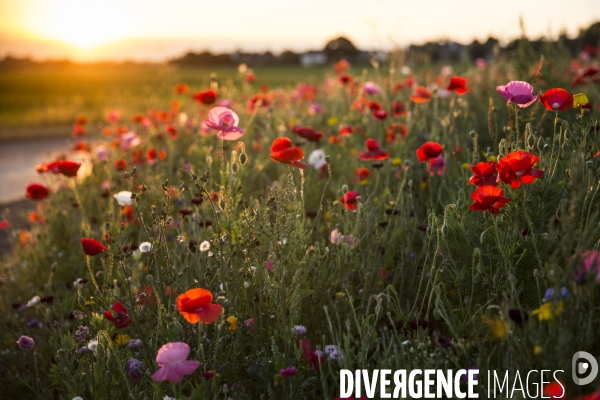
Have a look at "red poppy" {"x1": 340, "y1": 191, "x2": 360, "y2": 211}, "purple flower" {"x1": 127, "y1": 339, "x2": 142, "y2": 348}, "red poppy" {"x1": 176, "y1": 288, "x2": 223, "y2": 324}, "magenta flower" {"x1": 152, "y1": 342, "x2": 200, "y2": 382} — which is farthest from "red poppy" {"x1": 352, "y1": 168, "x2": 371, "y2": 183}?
"magenta flower" {"x1": 152, "y1": 342, "x2": 200, "y2": 382}

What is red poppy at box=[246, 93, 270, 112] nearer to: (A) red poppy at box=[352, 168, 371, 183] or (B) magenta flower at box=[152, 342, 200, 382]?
(A) red poppy at box=[352, 168, 371, 183]

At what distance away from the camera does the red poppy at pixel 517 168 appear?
1.91 meters

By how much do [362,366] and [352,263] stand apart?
2.61 ft

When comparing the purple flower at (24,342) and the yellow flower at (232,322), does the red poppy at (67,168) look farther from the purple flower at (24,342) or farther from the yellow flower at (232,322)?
the yellow flower at (232,322)

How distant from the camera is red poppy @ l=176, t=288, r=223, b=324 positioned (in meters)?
1.65

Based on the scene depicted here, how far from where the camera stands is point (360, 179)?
3242mm

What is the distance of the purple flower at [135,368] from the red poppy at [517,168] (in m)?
1.57

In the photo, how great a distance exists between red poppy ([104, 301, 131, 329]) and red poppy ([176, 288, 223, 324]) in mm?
558

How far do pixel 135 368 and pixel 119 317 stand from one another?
0.21m

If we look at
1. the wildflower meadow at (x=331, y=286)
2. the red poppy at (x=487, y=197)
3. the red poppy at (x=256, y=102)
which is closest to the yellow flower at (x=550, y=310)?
the wildflower meadow at (x=331, y=286)

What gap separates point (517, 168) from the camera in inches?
75.4

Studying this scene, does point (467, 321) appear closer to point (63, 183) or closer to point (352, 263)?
point (352, 263)

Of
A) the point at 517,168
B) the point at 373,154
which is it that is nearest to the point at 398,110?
the point at 373,154

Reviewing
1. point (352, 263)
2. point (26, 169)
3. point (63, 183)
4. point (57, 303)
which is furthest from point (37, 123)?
point (352, 263)
